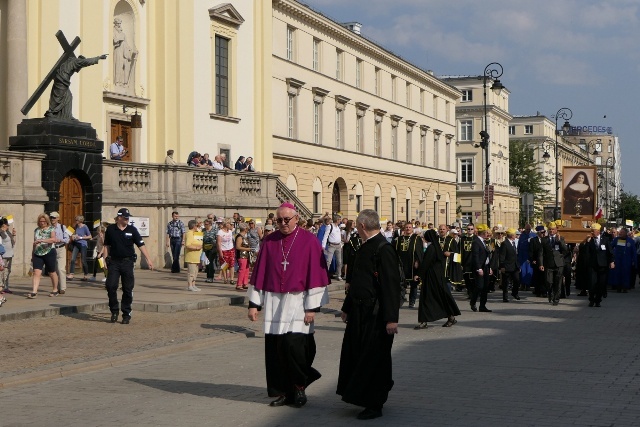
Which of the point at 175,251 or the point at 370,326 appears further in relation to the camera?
the point at 175,251

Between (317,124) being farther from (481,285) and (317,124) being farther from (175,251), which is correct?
(481,285)

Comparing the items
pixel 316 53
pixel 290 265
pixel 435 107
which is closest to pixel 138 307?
pixel 290 265

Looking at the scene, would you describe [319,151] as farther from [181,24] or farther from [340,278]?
[340,278]

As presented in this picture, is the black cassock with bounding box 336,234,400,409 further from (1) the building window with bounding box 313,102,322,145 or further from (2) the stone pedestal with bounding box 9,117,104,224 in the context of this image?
(1) the building window with bounding box 313,102,322,145

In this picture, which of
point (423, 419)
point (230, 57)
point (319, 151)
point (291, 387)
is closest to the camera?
point (423, 419)

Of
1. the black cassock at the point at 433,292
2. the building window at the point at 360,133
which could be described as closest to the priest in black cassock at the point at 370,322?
the black cassock at the point at 433,292

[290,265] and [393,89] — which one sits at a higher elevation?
[393,89]

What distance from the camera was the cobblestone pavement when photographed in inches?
357

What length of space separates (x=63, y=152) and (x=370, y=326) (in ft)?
60.8

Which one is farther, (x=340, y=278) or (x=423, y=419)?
(x=340, y=278)

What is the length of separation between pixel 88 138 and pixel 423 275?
43.1 feet

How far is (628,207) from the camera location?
128 metres

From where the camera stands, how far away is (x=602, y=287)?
2403 centimetres

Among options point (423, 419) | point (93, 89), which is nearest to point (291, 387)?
point (423, 419)
